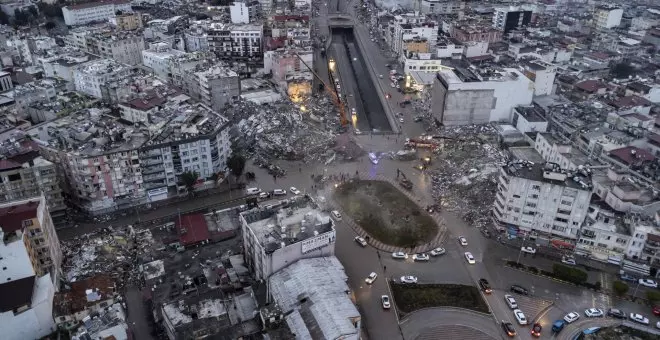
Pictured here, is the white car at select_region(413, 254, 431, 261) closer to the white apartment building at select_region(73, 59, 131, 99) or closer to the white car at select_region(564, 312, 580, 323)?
the white car at select_region(564, 312, 580, 323)

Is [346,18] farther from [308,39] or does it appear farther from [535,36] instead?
[535,36]

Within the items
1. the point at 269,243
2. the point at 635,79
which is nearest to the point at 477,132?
the point at 635,79

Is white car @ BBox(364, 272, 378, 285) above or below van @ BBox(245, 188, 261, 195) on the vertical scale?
below

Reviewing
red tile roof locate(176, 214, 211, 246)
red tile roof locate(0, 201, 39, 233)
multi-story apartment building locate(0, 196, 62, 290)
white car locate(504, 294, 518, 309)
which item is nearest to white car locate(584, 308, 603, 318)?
white car locate(504, 294, 518, 309)

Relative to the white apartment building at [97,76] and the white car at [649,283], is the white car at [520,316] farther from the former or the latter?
the white apartment building at [97,76]

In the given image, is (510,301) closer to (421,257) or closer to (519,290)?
(519,290)
